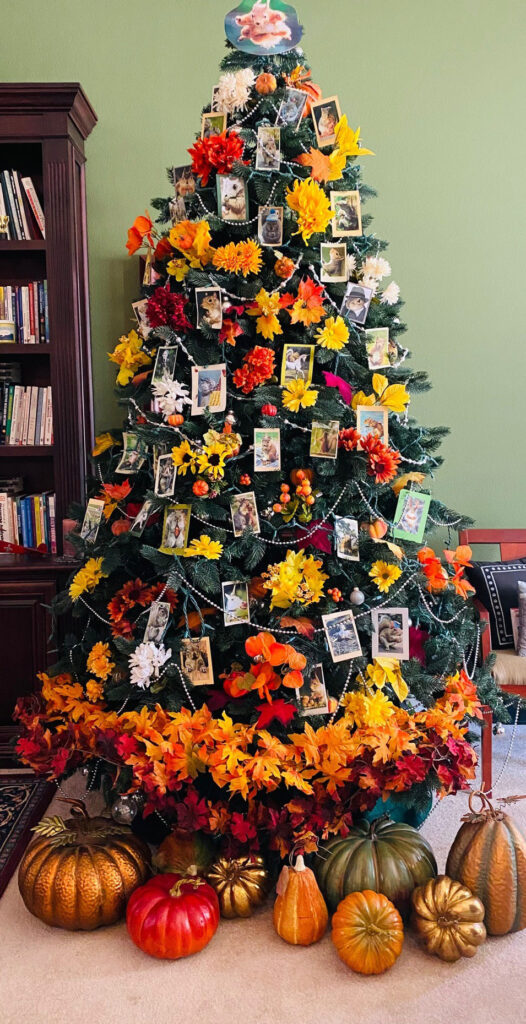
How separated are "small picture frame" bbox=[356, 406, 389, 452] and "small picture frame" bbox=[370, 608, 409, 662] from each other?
0.49 metres

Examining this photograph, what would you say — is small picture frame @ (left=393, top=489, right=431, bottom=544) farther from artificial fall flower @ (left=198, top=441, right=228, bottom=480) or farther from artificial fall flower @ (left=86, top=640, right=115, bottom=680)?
artificial fall flower @ (left=86, top=640, right=115, bottom=680)

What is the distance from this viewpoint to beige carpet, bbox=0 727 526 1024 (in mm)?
1760

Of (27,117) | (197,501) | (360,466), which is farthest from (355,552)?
(27,117)

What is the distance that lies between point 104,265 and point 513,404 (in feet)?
5.92

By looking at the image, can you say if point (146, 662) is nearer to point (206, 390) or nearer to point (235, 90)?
point (206, 390)

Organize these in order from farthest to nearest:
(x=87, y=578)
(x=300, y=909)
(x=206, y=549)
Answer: (x=87, y=578) → (x=206, y=549) → (x=300, y=909)

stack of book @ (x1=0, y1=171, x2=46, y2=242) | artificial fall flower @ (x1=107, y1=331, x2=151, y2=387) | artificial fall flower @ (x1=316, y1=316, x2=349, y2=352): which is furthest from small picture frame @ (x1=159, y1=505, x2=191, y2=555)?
stack of book @ (x1=0, y1=171, x2=46, y2=242)

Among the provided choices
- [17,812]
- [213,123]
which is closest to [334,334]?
[213,123]

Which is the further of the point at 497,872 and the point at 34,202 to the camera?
the point at 34,202

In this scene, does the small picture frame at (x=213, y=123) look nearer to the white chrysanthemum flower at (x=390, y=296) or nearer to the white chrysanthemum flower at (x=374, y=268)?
the white chrysanthemum flower at (x=374, y=268)

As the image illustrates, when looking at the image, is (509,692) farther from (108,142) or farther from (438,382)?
(108,142)

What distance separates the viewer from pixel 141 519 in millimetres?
2342

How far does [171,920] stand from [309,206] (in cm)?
187

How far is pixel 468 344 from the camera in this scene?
3391mm
